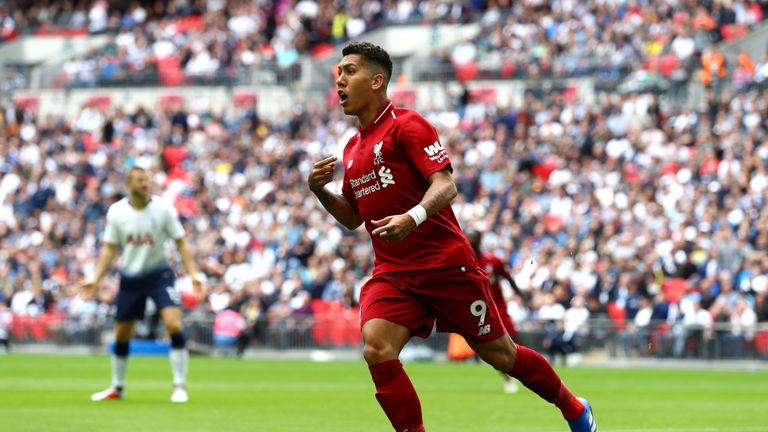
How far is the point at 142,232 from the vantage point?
16734mm

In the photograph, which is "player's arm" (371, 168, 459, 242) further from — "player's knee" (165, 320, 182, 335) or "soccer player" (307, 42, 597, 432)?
"player's knee" (165, 320, 182, 335)

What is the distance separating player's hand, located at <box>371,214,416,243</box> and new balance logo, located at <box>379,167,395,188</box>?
59 cm

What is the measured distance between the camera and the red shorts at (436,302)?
9125 millimetres

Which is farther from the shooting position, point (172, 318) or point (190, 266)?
point (190, 266)

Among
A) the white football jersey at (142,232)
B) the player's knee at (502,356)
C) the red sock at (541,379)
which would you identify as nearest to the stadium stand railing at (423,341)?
the white football jersey at (142,232)

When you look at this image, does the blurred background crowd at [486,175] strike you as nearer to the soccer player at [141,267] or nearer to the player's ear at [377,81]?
the soccer player at [141,267]

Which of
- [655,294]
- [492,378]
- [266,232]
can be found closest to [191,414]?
[492,378]

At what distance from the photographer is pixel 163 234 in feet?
55.2

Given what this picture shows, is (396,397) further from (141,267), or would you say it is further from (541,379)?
(141,267)

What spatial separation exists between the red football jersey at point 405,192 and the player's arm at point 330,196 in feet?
0.63

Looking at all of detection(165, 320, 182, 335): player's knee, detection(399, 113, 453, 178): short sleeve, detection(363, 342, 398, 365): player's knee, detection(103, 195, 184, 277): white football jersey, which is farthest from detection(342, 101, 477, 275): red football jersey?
detection(103, 195, 184, 277): white football jersey

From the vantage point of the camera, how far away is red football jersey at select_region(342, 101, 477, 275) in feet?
30.0

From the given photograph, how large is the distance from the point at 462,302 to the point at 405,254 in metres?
0.45

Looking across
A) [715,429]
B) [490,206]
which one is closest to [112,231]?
[715,429]
